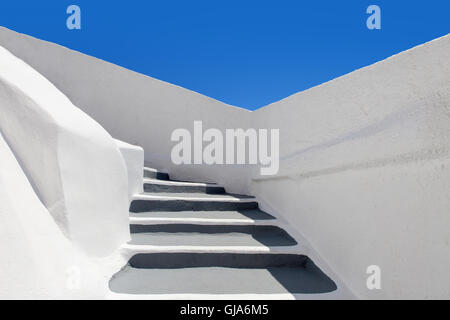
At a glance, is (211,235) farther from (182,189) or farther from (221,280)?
(182,189)

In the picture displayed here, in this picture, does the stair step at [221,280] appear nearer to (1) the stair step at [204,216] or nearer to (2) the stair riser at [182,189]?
(1) the stair step at [204,216]

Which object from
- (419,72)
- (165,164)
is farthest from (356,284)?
(165,164)

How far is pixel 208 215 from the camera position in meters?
2.60

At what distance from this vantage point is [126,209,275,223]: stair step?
2354 millimetres

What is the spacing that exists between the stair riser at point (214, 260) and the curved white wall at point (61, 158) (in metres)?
0.25

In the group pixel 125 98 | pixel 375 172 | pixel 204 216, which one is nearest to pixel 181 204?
pixel 204 216

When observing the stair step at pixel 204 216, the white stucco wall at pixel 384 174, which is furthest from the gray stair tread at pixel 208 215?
the white stucco wall at pixel 384 174

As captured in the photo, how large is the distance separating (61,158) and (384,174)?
181 cm

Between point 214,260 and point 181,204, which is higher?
point 181,204

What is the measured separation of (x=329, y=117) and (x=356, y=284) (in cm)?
117

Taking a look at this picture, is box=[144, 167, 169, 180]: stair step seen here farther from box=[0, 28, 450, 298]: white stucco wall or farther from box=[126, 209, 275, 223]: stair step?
box=[0, 28, 450, 298]: white stucco wall

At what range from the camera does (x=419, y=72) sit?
4.20 feet

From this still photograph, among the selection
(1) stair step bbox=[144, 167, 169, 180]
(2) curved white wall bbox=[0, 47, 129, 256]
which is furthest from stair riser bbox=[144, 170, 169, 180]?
(2) curved white wall bbox=[0, 47, 129, 256]
